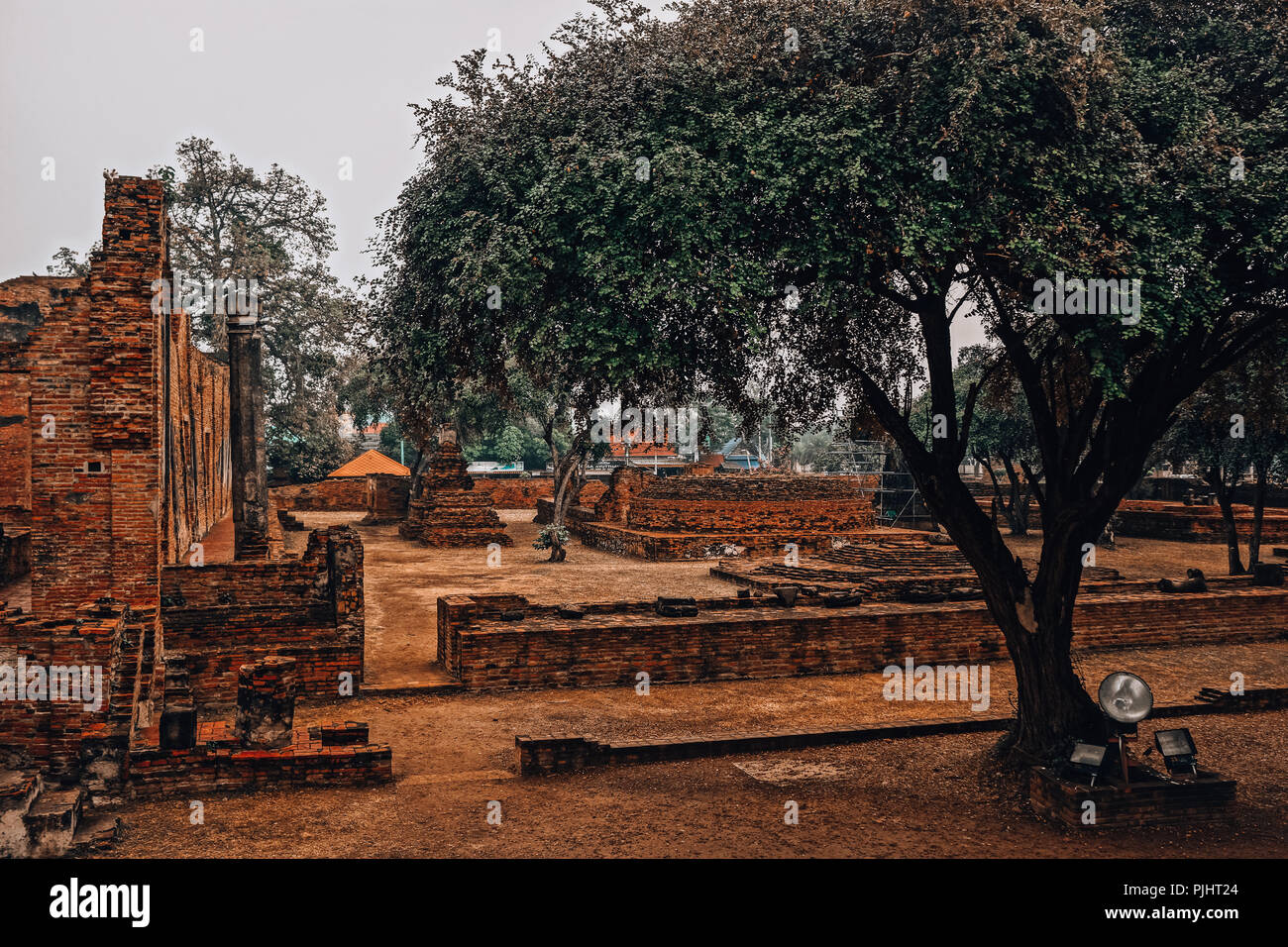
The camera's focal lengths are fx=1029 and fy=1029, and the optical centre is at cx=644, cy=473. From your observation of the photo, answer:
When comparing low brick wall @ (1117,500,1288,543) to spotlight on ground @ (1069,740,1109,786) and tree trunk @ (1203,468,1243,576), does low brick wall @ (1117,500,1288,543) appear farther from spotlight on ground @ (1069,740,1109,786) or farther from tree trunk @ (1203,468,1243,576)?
spotlight on ground @ (1069,740,1109,786)

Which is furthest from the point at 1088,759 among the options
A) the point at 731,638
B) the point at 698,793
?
the point at 731,638

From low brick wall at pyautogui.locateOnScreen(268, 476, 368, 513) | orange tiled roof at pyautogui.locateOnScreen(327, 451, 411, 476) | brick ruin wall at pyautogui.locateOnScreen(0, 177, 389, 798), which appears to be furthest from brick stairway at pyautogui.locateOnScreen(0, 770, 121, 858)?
low brick wall at pyautogui.locateOnScreen(268, 476, 368, 513)

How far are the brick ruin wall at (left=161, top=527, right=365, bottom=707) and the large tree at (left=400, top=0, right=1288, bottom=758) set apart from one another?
14.5 feet

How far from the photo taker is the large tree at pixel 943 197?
23.0 ft

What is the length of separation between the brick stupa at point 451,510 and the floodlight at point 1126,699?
21.5m

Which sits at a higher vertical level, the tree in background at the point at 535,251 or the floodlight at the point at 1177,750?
the tree in background at the point at 535,251

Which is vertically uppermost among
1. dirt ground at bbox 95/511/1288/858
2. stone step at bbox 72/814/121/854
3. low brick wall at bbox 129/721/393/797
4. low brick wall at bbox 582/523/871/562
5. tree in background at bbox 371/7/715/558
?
tree in background at bbox 371/7/715/558

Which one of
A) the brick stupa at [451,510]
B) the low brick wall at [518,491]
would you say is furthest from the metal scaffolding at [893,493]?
the low brick wall at [518,491]

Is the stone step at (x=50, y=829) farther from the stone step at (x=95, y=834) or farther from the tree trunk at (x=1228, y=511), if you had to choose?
the tree trunk at (x=1228, y=511)

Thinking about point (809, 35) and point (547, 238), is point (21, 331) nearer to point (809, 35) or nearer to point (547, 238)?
point (547, 238)

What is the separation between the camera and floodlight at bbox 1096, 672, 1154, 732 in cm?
752

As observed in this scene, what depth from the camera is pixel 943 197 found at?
7285 millimetres

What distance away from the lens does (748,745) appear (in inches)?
348

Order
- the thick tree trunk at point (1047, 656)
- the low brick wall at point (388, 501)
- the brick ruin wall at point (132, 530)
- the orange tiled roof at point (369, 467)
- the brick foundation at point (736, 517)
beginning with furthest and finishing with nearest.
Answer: the orange tiled roof at point (369, 467), the low brick wall at point (388, 501), the brick foundation at point (736, 517), the brick ruin wall at point (132, 530), the thick tree trunk at point (1047, 656)
